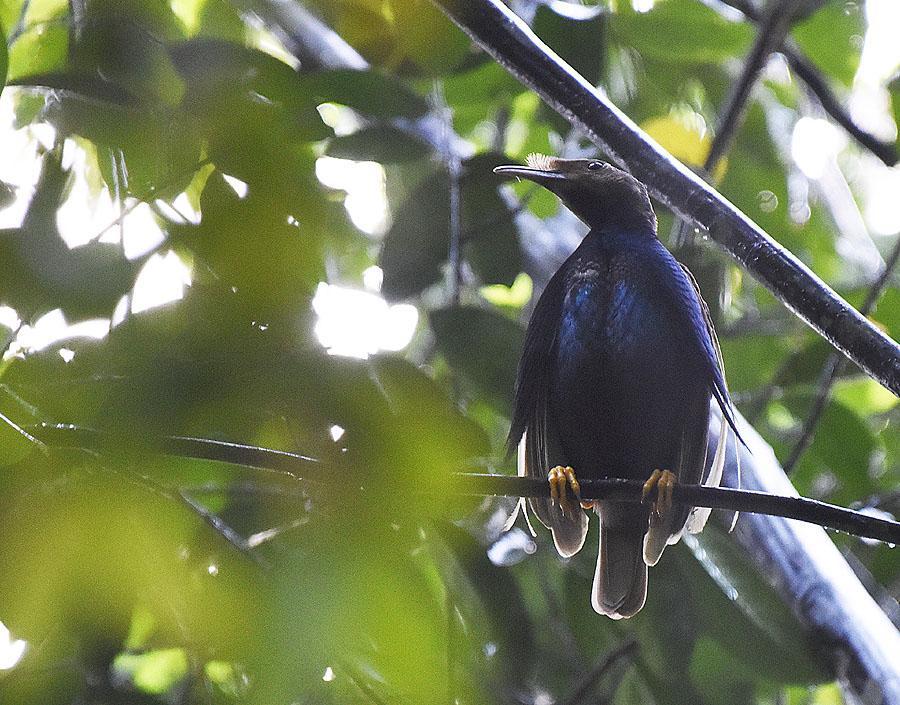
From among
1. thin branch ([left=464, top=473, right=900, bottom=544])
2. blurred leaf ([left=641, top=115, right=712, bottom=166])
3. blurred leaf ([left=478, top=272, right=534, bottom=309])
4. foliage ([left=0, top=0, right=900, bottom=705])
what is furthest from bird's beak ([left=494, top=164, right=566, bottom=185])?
blurred leaf ([left=478, top=272, right=534, bottom=309])

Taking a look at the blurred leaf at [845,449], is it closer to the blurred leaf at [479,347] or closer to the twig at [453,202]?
the blurred leaf at [479,347]

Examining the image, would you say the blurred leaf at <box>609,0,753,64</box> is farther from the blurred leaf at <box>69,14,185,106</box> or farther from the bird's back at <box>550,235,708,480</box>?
the blurred leaf at <box>69,14,185,106</box>

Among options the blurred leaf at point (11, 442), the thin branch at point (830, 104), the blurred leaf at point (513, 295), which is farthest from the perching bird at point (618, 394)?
the blurred leaf at point (513, 295)

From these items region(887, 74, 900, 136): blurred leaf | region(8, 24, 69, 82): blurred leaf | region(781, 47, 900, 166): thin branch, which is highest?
region(8, 24, 69, 82): blurred leaf

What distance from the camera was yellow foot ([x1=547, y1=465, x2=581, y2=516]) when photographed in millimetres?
2270

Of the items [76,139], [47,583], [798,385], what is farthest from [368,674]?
[798,385]

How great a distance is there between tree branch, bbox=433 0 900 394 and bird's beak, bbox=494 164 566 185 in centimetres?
35

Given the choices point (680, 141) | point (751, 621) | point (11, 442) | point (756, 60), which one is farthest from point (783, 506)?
point (680, 141)

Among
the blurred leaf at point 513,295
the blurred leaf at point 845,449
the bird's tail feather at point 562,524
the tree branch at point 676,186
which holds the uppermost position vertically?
the tree branch at point 676,186

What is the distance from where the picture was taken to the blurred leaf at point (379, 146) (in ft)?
10.2

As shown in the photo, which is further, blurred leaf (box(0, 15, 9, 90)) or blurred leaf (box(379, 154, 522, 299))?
blurred leaf (box(379, 154, 522, 299))

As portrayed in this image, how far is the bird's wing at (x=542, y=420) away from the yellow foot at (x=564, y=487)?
0.09 metres

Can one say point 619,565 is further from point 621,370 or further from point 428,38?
point 428,38

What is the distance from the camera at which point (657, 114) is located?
4.33 metres
